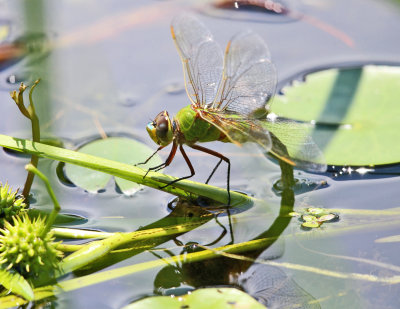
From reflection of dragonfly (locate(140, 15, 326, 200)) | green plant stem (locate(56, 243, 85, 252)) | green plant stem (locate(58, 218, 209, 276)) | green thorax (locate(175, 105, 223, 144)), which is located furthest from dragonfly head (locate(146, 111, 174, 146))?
green plant stem (locate(56, 243, 85, 252))

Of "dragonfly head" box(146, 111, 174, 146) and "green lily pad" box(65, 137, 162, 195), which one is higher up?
"dragonfly head" box(146, 111, 174, 146)

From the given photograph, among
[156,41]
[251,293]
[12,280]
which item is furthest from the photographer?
[156,41]

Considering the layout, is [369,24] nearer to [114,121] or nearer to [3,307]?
[114,121]

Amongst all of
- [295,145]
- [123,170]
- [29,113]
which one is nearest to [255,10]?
[295,145]

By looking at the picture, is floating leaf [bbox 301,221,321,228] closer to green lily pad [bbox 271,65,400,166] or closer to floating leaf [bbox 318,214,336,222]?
floating leaf [bbox 318,214,336,222]

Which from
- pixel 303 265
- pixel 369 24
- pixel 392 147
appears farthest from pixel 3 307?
pixel 369 24

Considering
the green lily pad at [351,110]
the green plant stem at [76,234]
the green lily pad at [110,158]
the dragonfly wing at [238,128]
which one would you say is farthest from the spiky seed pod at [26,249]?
the green lily pad at [351,110]
